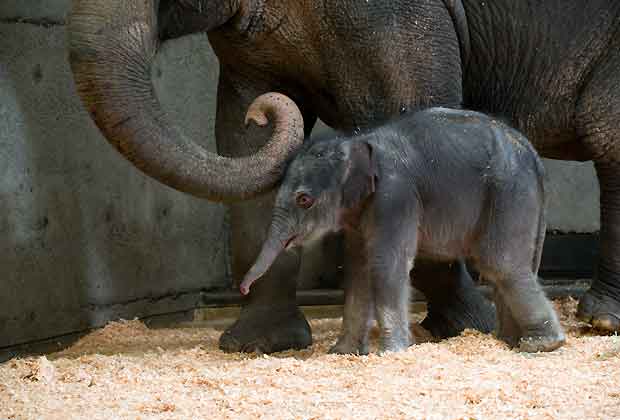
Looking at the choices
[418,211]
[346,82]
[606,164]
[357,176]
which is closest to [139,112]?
[357,176]

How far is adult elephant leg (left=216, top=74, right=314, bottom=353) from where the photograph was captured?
5.55 metres

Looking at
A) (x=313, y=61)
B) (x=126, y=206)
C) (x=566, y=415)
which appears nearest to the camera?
(x=566, y=415)

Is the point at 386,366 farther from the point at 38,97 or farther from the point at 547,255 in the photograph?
the point at 547,255

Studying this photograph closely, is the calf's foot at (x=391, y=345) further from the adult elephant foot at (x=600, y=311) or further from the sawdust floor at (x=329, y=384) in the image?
the adult elephant foot at (x=600, y=311)

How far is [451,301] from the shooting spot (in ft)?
19.2

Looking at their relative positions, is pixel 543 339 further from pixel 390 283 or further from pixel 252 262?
pixel 252 262

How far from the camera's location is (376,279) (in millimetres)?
4773

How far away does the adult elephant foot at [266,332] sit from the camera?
549cm

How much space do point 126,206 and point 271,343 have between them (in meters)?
1.60

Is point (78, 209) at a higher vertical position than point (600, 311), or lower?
higher

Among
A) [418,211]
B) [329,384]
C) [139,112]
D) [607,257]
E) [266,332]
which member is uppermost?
[139,112]

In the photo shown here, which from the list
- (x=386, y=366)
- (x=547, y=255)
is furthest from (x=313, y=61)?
(x=547, y=255)

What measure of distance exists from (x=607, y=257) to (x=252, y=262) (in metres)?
1.79

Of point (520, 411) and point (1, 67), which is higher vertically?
point (1, 67)
